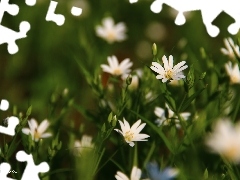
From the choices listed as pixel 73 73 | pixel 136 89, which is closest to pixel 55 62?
pixel 73 73

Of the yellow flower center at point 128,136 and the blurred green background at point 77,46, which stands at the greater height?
the yellow flower center at point 128,136

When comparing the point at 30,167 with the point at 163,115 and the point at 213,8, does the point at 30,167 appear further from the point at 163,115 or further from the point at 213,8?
the point at 213,8

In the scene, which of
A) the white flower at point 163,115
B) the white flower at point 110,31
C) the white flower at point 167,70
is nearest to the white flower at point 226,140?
the white flower at point 163,115

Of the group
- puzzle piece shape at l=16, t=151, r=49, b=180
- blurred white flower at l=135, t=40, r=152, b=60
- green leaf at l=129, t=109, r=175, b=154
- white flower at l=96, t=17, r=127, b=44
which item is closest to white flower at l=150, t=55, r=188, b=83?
green leaf at l=129, t=109, r=175, b=154

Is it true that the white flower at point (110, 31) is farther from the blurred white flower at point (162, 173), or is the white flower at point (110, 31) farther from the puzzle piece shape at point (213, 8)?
the blurred white flower at point (162, 173)

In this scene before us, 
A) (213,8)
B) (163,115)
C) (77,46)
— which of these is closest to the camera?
(163,115)

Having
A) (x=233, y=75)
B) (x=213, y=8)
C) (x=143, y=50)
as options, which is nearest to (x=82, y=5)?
(x=143, y=50)

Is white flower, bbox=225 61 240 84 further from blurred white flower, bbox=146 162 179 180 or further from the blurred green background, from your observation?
blurred white flower, bbox=146 162 179 180
